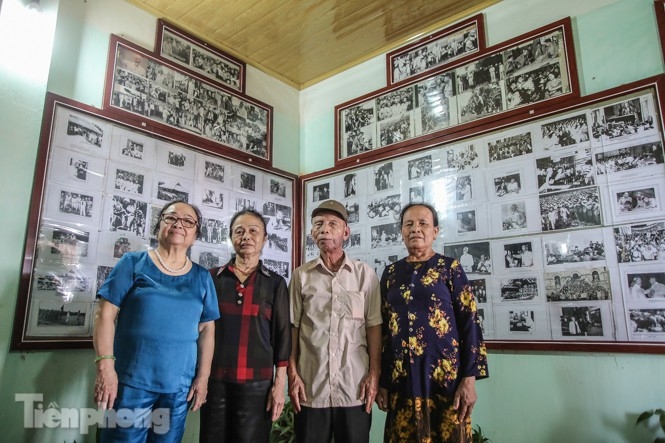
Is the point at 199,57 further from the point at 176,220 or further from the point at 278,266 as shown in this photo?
the point at 176,220

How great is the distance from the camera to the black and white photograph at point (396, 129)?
288cm

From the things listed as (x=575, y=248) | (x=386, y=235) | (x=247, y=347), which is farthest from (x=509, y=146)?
(x=247, y=347)

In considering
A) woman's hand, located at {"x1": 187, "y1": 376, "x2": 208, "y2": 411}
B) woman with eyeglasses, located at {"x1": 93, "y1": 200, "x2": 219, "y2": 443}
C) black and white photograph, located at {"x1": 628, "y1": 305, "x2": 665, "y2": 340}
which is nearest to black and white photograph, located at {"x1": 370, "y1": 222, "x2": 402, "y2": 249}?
black and white photograph, located at {"x1": 628, "y1": 305, "x2": 665, "y2": 340}

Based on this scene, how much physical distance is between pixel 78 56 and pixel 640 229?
2.93 meters

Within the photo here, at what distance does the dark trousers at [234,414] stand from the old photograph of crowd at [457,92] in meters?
1.81

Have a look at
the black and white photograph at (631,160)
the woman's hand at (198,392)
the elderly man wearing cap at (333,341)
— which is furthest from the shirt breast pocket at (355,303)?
the black and white photograph at (631,160)

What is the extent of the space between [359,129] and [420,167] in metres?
0.62

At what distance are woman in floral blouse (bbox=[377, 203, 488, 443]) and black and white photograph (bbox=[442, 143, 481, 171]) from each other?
93 centimetres

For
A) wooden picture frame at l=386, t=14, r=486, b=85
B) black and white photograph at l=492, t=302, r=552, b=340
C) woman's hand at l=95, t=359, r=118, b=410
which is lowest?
woman's hand at l=95, t=359, r=118, b=410

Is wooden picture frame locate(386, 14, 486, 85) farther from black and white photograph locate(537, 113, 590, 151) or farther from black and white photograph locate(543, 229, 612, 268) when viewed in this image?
black and white photograph locate(543, 229, 612, 268)

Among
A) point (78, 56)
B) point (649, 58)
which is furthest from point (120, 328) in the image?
point (649, 58)

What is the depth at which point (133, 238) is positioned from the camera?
2359 millimetres

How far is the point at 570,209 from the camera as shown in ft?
7.09

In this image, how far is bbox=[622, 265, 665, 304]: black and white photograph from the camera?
1887 mm
